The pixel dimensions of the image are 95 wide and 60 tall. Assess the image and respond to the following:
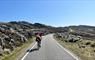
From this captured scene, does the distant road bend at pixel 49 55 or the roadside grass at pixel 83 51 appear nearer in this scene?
the distant road bend at pixel 49 55

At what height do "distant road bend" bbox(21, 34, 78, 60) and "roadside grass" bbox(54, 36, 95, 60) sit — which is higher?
"distant road bend" bbox(21, 34, 78, 60)

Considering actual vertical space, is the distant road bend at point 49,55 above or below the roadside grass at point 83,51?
above

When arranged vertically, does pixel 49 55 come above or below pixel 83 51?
above

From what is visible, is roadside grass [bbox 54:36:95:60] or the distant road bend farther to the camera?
roadside grass [bbox 54:36:95:60]

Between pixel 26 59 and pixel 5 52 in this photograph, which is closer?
pixel 26 59

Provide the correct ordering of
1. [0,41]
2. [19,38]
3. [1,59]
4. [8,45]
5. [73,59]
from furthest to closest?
[19,38], [8,45], [0,41], [1,59], [73,59]

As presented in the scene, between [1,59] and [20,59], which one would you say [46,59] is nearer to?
[20,59]

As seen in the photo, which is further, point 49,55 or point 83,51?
point 83,51

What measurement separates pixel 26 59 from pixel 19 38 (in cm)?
2081

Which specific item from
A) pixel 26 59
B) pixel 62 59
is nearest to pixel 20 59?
pixel 26 59

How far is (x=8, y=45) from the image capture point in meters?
28.2

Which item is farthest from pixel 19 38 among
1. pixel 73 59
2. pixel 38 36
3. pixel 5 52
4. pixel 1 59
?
pixel 73 59

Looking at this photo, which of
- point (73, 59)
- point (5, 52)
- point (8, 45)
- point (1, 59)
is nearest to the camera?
point (73, 59)

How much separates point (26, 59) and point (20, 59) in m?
0.54
